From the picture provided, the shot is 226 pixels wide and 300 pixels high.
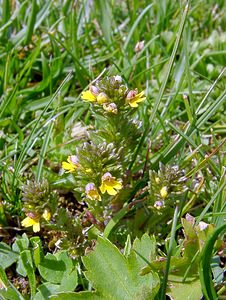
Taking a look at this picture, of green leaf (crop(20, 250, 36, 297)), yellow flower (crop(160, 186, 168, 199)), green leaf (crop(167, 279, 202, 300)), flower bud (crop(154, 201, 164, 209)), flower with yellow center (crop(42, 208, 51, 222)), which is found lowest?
green leaf (crop(167, 279, 202, 300))

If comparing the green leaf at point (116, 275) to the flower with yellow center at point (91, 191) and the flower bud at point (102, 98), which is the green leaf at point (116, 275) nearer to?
the flower with yellow center at point (91, 191)

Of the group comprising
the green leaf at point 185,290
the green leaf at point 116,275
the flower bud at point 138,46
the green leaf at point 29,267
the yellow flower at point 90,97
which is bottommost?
the green leaf at point 185,290

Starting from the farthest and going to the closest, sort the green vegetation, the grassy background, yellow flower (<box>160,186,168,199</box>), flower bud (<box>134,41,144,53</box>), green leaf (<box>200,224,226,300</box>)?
flower bud (<box>134,41,144,53</box>) < the grassy background < yellow flower (<box>160,186,168,199</box>) < the green vegetation < green leaf (<box>200,224,226,300</box>)

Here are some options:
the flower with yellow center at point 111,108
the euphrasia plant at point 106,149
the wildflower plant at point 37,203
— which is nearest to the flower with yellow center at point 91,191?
the euphrasia plant at point 106,149

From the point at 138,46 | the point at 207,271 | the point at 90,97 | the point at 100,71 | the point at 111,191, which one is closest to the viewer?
the point at 207,271

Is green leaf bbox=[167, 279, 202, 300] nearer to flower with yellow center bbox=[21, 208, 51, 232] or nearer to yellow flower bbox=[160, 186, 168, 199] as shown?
yellow flower bbox=[160, 186, 168, 199]

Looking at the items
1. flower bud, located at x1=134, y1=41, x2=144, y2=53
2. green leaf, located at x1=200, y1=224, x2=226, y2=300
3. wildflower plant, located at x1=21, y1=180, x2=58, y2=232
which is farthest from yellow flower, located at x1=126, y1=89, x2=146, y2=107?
flower bud, located at x1=134, y1=41, x2=144, y2=53

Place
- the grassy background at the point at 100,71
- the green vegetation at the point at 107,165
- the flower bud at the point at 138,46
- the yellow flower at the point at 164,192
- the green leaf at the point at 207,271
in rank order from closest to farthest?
the green leaf at the point at 207,271 → the green vegetation at the point at 107,165 → the yellow flower at the point at 164,192 → the grassy background at the point at 100,71 → the flower bud at the point at 138,46

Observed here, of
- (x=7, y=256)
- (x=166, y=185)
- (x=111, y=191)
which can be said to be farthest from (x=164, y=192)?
(x=7, y=256)

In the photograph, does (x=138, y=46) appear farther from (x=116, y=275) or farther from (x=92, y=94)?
(x=116, y=275)
